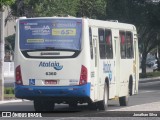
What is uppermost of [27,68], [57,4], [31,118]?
[57,4]

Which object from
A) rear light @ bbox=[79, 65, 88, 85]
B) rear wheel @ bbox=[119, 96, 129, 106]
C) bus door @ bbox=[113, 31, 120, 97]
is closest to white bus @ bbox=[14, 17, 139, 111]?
rear light @ bbox=[79, 65, 88, 85]

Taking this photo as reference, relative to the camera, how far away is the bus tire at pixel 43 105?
24.8 meters

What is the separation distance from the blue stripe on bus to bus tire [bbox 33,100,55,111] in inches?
50.9

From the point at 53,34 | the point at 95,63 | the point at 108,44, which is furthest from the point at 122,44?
the point at 53,34

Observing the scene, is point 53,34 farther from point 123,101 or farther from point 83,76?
point 123,101

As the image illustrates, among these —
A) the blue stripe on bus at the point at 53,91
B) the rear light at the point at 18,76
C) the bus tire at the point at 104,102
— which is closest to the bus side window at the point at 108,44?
the bus tire at the point at 104,102

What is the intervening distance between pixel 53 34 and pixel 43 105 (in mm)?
2901

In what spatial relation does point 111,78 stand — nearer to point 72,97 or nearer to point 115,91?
point 115,91

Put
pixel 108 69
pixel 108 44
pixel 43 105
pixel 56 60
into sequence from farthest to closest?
pixel 108 44 < pixel 108 69 < pixel 43 105 < pixel 56 60

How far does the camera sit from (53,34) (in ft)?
76.9

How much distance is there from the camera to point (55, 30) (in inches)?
924

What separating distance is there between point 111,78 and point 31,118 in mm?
5204

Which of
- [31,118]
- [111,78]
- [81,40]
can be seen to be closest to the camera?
[31,118]

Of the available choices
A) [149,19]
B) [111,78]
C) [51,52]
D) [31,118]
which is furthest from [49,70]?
[149,19]
